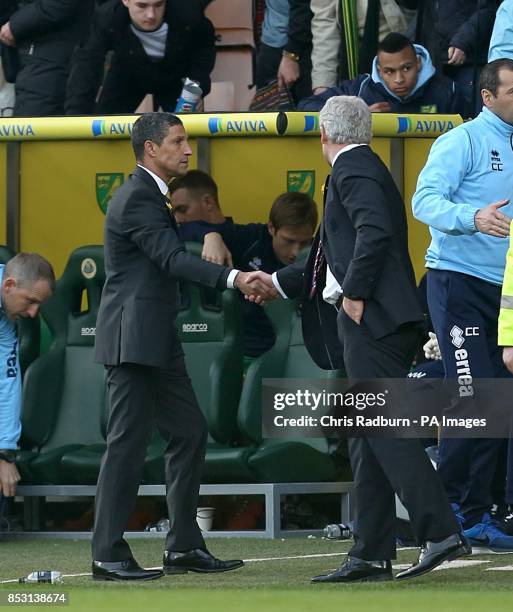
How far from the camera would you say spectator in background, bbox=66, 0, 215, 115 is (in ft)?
38.9

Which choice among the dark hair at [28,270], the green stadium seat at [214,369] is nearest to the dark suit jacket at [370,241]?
the green stadium seat at [214,369]

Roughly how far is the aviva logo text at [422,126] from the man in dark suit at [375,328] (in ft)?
10.2

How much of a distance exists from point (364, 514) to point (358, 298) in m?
0.88

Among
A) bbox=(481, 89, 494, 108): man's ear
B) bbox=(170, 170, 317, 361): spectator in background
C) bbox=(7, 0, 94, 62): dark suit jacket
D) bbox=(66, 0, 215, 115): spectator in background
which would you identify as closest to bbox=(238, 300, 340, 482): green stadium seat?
bbox=(170, 170, 317, 361): spectator in background

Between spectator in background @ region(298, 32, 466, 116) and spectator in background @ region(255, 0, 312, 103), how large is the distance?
3.07ft

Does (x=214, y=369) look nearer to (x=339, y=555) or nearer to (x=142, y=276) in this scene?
(x=339, y=555)

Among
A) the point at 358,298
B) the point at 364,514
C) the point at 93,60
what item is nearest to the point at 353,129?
the point at 358,298

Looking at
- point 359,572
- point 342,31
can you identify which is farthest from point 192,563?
point 342,31

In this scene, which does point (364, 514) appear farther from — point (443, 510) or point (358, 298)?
point (358, 298)

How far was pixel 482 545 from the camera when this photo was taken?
8.61 m

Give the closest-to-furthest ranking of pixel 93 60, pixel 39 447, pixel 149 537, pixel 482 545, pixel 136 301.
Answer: pixel 136 301
pixel 482 545
pixel 149 537
pixel 39 447
pixel 93 60

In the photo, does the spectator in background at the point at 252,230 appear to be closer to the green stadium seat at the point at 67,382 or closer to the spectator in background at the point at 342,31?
the green stadium seat at the point at 67,382

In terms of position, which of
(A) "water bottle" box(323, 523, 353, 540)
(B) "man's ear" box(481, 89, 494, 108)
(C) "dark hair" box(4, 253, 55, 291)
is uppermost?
(B) "man's ear" box(481, 89, 494, 108)

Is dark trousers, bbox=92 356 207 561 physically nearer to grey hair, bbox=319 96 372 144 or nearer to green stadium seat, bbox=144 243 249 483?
grey hair, bbox=319 96 372 144
